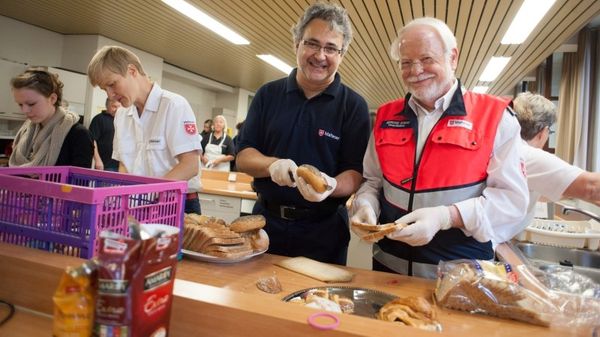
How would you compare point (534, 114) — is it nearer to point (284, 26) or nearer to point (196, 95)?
point (284, 26)

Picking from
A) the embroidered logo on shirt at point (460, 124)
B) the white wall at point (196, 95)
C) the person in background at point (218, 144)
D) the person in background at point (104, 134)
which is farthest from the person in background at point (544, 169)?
the white wall at point (196, 95)

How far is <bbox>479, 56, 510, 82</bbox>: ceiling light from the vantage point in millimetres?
7707

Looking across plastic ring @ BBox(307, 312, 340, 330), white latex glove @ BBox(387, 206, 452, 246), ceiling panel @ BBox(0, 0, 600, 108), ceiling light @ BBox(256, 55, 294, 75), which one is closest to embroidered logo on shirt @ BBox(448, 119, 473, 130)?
white latex glove @ BBox(387, 206, 452, 246)

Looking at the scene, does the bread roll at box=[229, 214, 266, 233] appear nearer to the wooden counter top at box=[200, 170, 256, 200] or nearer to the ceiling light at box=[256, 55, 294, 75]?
the wooden counter top at box=[200, 170, 256, 200]

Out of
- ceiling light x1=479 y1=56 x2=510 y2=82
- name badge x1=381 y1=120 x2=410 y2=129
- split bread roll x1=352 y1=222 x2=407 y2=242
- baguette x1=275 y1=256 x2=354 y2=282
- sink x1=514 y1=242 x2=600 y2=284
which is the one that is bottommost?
sink x1=514 y1=242 x2=600 y2=284

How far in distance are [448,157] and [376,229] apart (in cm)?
39

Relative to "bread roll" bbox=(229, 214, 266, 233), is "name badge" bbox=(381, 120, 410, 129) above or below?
above

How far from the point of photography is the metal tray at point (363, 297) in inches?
44.4

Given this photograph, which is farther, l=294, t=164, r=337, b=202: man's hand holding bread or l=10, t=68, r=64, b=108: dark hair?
l=10, t=68, r=64, b=108: dark hair

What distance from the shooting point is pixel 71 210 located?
3.45 feet

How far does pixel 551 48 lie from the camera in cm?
672

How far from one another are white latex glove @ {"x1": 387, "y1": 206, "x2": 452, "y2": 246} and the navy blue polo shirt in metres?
0.57

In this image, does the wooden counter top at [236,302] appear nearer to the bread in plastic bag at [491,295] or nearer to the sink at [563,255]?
the bread in plastic bag at [491,295]

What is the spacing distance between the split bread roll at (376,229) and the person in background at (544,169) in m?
0.50
